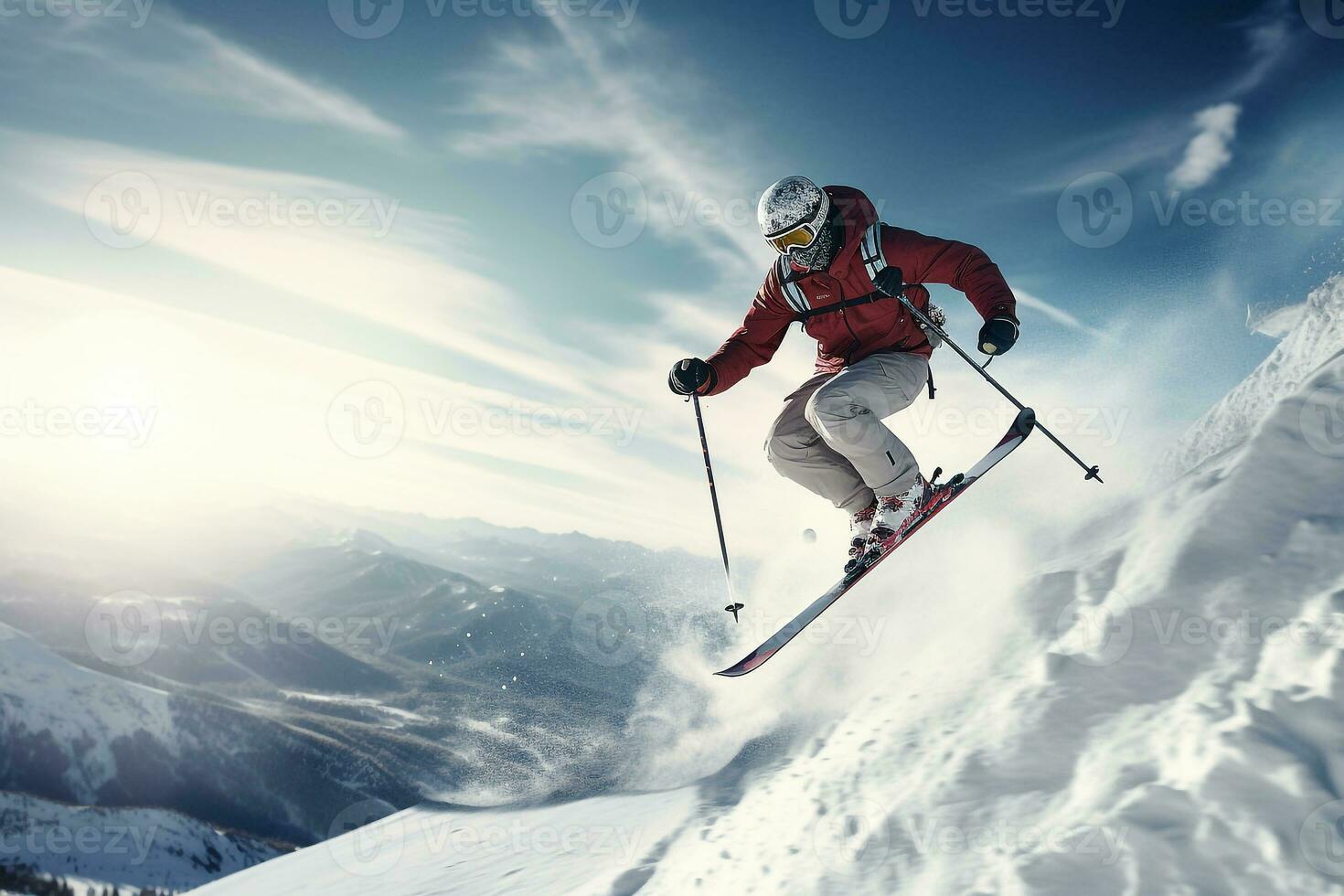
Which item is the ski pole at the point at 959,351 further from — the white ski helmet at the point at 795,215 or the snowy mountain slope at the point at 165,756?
the snowy mountain slope at the point at 165,756

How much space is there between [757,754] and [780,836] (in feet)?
7.98

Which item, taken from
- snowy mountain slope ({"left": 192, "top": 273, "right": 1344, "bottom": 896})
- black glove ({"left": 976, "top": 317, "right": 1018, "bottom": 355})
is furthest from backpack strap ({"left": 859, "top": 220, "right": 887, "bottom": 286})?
snowy mountain slope ({"left": 192, "top": 273, "right": 1344, "bottom": 896})

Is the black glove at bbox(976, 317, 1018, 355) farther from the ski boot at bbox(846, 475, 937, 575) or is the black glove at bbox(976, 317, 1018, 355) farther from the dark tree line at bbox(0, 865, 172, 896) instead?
Answer: the dark tree line at bbox(0, 865, 172, 896)

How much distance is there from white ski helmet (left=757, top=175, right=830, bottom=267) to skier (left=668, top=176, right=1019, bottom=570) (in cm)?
1

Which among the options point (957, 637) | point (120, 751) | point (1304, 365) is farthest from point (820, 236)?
point (120, 751)

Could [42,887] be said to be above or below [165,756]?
below

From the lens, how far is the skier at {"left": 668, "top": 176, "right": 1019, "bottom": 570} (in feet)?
22.4

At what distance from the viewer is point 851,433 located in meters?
7.07

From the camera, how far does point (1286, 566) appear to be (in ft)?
15.7

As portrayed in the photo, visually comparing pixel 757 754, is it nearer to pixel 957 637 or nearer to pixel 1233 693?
pixel 957 637

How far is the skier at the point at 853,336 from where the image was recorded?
22.4 ft

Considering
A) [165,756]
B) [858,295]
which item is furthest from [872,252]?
[165,756]

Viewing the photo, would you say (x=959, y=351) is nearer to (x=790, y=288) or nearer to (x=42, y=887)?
(x=790, y=288)

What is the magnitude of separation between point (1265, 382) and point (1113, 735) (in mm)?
22630
